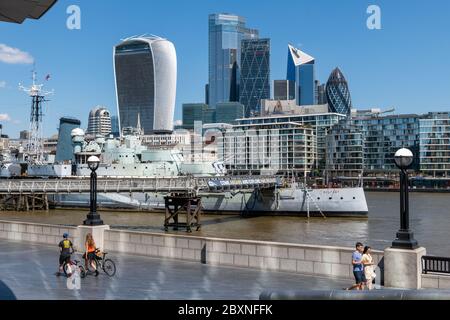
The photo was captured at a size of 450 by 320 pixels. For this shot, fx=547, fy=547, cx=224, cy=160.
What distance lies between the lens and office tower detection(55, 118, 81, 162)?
103m

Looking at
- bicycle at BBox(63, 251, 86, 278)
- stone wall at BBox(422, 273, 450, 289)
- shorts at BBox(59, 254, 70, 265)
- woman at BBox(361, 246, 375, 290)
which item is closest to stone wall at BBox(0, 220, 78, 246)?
shorts at BBox(59, 254, 70, 265)

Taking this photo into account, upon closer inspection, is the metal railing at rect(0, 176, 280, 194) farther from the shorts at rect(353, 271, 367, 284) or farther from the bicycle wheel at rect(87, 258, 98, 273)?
the shorts at rect(353, 271, 367, 284)

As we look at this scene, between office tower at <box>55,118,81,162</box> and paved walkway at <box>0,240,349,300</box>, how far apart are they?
3434 inches

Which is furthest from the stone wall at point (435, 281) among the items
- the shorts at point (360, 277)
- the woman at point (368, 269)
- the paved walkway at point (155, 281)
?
the paved walkway at point (155, 281)

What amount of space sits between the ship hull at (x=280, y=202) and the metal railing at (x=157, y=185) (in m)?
2.49

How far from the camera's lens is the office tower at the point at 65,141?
10319cm

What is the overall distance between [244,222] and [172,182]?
10943 mm

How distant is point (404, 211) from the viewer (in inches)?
560

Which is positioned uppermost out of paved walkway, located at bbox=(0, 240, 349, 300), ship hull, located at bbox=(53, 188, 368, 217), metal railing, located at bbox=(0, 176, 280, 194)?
metal railing, located at bbox=(0, 176, 280, 194)

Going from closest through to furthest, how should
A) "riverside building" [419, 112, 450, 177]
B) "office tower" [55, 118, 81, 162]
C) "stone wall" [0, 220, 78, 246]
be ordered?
"stone wall" [0, 220, 78, 246] < "office tower" [55, 118, 81, 162] < "riverside building" [419, 112, 450, 177]

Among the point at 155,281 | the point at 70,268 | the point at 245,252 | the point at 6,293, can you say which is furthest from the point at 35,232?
the point at 6,293

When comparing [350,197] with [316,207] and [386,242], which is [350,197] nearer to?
[316,207]

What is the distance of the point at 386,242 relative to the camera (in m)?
40.9
